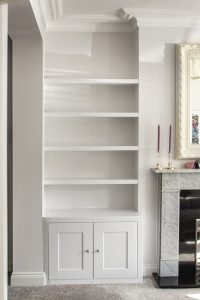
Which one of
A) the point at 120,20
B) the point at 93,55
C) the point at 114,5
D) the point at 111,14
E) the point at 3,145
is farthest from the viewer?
the point at 93,55

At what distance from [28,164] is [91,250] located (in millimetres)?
988

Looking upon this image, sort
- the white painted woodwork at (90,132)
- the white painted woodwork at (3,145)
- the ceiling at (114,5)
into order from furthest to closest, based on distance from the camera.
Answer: the white painted woodwork at (90,132), the ceiling at (114,5), the white painted woodwork at (3,145)

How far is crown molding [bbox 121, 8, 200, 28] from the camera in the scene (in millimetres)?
3445

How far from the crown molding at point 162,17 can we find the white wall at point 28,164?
0.89 m

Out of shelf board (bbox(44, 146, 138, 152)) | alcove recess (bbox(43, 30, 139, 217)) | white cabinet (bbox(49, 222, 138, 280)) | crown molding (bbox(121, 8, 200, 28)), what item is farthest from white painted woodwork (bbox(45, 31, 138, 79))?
white cabinet (bbox(49, 222, 138, 280))

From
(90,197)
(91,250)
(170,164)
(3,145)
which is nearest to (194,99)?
(170,164)

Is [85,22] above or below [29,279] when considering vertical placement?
above

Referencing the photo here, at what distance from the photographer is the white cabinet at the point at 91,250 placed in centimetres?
350

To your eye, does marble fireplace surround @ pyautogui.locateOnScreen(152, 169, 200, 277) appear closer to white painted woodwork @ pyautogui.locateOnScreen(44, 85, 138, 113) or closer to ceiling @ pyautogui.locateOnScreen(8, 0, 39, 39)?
white painted woodwork @ pyautogui.locateOnScreen(44, 85, 138, 113)

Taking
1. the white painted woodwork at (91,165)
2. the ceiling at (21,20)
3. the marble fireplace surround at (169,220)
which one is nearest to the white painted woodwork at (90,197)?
the white painted woodwork at (91,165)

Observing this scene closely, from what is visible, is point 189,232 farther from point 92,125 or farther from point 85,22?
point 85,22

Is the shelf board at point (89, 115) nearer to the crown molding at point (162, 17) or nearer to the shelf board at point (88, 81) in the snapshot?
the shelf board at point (88, 81)

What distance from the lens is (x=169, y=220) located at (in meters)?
3.57

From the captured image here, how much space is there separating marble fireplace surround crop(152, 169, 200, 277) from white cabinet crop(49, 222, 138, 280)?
→ 0.26 meters
